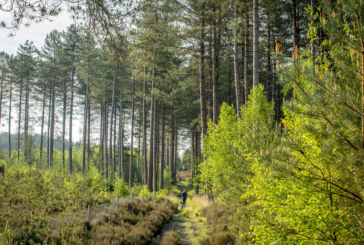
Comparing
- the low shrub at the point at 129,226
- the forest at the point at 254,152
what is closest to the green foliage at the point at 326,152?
the forest at the point at 254,152

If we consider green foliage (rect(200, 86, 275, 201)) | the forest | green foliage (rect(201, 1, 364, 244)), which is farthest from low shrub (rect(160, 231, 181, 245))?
green foliage (rect(201, 1, 364, 244))

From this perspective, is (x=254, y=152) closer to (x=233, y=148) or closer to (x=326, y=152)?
(x=233, y=148)

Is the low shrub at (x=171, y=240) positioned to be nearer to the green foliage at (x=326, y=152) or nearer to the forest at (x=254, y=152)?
the forest at (x=254, y=152)

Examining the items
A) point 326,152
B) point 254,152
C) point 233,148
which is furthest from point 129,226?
point 326,152

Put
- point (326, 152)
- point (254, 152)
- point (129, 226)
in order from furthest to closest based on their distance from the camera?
point (129, 226), point (254, 152), point (326, 152)

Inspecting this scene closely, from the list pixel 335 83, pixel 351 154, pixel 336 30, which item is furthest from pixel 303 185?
pixel 336 30

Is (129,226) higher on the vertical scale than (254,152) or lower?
lower

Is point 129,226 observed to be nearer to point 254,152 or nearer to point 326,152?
point 254,152

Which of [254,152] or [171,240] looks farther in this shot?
[171,240]

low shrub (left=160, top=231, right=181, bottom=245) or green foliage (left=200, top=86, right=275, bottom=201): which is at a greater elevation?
green foliage (left=200, top=86, right=275, bottom=201)

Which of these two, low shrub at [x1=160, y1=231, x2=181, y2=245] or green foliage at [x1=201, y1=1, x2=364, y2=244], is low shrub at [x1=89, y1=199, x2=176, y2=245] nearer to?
low shrub at [x1=160, y1=231, x2=181, y2=245]

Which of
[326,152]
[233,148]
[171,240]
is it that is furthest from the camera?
[233,148]

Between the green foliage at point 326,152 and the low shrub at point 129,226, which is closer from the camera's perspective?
the green foliage at point 326,152

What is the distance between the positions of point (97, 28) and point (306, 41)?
44.1 ft
